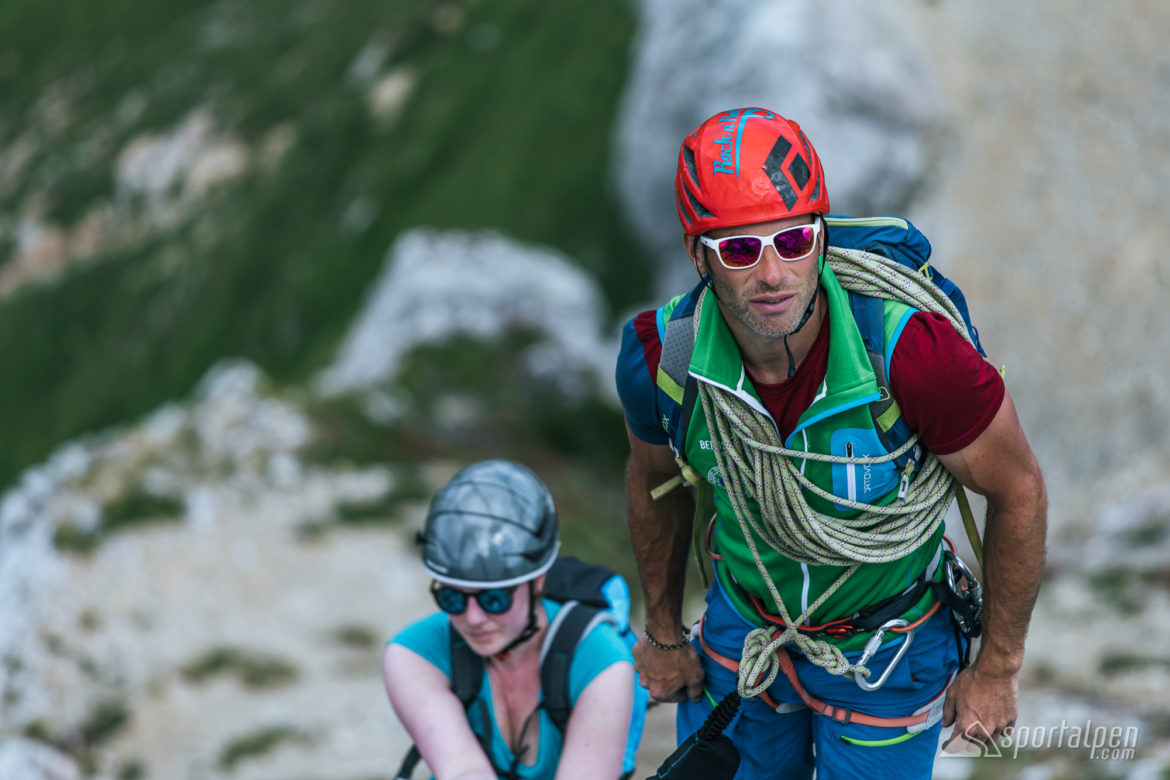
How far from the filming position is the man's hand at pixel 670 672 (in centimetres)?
514

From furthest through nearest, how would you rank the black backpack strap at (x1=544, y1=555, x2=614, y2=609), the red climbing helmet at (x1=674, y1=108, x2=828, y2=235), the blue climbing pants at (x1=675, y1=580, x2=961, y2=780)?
the black backpack strap at (x1=544, y1=555, x2=614, y2=609) < the blue climbing pants at (x1=675, y1=580, x2=961, y2=780) < the red climbing helmet at (x1=674, y1=108, x2=828, y2=235)

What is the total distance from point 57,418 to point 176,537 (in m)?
36.2

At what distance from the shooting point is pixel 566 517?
17797 mm

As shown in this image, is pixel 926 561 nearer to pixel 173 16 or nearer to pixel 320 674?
pixel 320 674

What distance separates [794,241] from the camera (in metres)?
4.00

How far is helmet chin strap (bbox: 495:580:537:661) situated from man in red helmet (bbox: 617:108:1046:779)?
0.60 meters

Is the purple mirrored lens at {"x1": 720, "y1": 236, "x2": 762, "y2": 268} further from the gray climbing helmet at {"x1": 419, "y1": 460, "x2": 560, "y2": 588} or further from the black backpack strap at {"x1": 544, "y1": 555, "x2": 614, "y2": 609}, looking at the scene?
the black backpack strap at {"x1": 544, "y1": 555, "x2": 614, "y2": 609}

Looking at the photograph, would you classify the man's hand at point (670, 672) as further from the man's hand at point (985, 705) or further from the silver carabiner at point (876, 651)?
the man's hand at point (985, 705)

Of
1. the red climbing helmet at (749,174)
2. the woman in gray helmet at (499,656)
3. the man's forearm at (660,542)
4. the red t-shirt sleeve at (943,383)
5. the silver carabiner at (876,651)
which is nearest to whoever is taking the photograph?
the red t-shirt sleeve at (943,383)

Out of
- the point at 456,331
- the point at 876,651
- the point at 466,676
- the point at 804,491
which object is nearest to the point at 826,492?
the point at 804,491

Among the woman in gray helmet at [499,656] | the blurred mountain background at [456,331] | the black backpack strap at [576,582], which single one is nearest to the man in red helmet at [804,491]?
the woman in gray helmet at [499,656]

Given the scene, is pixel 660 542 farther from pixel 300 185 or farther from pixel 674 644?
pixel 300 185

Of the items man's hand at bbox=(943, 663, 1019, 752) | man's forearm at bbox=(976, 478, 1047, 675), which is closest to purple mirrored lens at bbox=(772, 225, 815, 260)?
man's forearm at bbox=(976, 478, 1047, 675)

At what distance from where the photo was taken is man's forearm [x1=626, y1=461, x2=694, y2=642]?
16.6 ft
